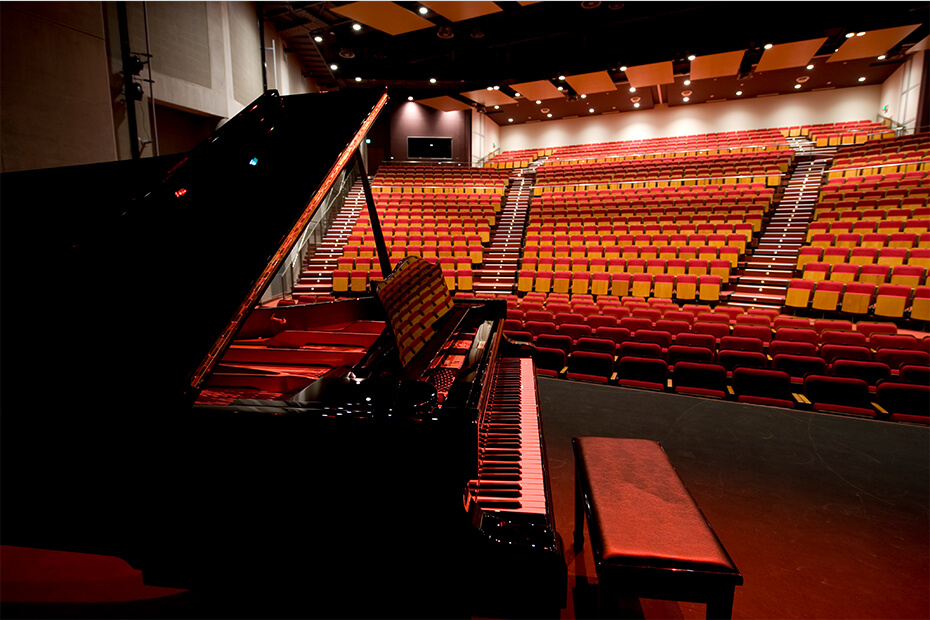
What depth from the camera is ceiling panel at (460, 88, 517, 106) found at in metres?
11.6

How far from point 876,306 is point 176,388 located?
680 centimetres

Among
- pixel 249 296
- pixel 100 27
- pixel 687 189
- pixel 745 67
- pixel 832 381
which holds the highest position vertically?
pixel 745 67

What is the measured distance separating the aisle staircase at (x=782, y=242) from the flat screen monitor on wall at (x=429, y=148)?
9.61m

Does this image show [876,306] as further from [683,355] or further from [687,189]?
[687,189]

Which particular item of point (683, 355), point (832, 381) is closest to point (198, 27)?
point (683, 355)

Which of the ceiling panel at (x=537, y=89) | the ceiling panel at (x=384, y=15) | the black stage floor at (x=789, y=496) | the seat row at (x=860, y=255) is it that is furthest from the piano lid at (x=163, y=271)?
the ceiling panel at (x=537, y=89)

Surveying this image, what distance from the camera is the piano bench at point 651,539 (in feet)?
3.55

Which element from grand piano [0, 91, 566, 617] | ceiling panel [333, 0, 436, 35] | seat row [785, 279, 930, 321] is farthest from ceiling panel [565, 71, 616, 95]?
grand piano [0, 91, 566, 617]

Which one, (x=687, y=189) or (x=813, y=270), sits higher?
(x=687, y=189)

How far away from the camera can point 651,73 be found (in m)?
9.95

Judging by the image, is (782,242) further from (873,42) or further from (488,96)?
(488,96)

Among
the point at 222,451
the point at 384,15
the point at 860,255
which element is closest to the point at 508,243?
the point at 384,15

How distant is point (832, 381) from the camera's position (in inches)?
119

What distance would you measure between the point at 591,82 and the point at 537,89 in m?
1.36
